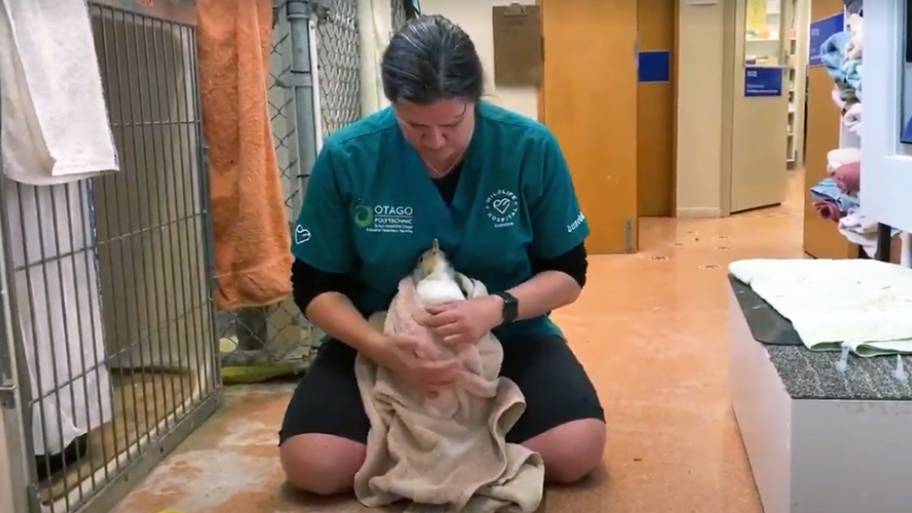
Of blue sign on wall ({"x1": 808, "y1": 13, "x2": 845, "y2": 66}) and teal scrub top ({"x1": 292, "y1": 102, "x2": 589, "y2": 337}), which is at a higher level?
blue sign on wall ({"x1": 808, "y1": 13, "x2": 845, "y2": 66})

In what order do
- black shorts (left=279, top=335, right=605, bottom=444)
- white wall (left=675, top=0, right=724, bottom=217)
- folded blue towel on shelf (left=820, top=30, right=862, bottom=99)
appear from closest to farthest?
black shorts (left=279, top=335, right=605, bottom=444) < folded blue towel on shelf (left=820, top=30, right=862, bottom=99) < white wall (left=675, top=0, right=724, bottom=217)

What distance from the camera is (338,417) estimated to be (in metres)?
1.33

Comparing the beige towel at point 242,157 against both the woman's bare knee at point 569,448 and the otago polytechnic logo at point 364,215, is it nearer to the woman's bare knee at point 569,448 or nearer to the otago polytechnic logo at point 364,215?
the otago polytechnic logo at point 364,215

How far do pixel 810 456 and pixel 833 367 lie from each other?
0.40ft

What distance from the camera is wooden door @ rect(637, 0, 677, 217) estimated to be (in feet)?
14.4

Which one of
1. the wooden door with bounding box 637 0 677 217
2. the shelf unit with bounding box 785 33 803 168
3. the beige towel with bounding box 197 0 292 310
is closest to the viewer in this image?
the beige towel with bounding box 197 0 292 310

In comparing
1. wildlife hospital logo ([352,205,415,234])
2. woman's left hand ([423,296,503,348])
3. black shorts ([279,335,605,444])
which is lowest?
black shorts ([279,335,605,444])

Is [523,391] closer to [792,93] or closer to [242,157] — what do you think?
[242,157]

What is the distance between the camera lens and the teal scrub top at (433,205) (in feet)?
4.38

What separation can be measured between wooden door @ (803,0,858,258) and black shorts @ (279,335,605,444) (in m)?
1.66

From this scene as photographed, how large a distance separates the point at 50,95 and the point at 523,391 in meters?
0.80

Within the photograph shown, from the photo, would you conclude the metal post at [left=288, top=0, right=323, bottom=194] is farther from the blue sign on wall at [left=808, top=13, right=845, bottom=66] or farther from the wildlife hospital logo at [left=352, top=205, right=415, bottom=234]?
the blue sign on wall at [left=808, top=13, right=845, bottom=66]

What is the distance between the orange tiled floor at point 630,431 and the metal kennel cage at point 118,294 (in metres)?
0.08

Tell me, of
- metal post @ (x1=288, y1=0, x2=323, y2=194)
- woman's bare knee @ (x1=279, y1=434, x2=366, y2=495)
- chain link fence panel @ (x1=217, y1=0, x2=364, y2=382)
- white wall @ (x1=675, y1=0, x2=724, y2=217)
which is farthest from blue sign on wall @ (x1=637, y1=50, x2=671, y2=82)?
woman's bare knee @ (x1=279, y1=434, x2=366, y2=495)
